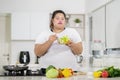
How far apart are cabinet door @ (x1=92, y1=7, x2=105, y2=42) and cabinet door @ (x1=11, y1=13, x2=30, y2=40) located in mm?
1474

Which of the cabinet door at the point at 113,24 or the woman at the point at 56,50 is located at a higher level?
the cabinet door at the point at 113,24

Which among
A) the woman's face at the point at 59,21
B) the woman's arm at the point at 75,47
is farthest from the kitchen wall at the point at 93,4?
the woman's arm at the point at 75,47

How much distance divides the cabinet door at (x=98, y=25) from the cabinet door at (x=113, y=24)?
26cm

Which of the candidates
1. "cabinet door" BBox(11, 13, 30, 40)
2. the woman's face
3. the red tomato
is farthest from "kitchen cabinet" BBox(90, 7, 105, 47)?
the red tomato

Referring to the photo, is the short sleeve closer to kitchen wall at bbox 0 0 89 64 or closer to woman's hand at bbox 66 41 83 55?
woman's hand at bbox 66 41 83 55

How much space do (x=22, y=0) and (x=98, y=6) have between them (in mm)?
1846

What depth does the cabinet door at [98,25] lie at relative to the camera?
5188 millimetres

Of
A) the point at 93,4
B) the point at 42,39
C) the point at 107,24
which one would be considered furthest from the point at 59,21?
the point at 93,4

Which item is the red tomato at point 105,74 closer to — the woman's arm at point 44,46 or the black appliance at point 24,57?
the woman's arm at point 44,46

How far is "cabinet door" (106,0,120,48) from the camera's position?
14.0 feet

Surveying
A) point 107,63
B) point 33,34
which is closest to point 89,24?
point 33,34

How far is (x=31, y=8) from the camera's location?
6.22 meters

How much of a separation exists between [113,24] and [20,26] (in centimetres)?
238

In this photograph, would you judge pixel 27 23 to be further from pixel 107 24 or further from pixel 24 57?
pixel 107 24
